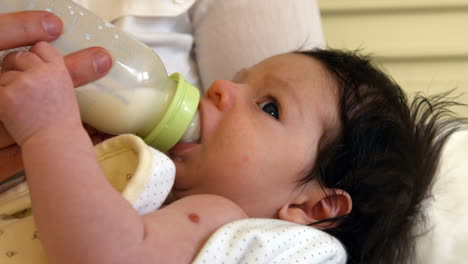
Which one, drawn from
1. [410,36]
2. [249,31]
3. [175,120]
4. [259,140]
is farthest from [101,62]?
[410,36]

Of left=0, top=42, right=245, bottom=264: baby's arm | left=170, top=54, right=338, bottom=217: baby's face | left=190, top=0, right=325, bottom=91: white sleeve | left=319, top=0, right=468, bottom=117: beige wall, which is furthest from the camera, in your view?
left=319, top=0, right=468, bottom=117: beige wall

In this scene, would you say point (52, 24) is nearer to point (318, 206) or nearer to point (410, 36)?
point (318, 206)

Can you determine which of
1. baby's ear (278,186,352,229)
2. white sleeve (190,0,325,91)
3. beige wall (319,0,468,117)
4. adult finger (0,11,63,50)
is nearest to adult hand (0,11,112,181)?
adult finger (0,11,63,50)

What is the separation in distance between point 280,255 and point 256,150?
0.18m

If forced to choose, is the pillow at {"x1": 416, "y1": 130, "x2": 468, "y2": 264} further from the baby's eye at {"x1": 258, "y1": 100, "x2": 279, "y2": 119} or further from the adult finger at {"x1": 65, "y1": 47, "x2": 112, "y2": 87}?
the adult finger at {"x1": 65, "y1": 47, "x2": 112, "y2": 87}

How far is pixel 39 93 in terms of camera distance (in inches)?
23.2

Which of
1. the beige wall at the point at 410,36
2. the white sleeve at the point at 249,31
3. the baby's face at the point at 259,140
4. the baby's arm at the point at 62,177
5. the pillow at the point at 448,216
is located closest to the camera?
the baby's arm at the point at 62,177

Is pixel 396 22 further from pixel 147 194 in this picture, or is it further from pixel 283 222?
pixel 147 194

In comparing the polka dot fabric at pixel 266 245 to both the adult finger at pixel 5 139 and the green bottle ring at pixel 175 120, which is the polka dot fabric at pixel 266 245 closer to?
the green bottle ring at pixel 175 120

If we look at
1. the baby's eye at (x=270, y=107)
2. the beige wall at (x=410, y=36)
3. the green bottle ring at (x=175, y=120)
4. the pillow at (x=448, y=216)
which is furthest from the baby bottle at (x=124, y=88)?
the beige wall at (x=410, y=36)

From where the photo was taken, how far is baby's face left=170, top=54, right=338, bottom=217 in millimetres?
814

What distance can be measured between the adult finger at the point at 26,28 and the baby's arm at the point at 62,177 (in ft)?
0.10

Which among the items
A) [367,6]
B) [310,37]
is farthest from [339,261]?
[367,6]

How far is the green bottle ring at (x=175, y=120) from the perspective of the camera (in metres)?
0.77
